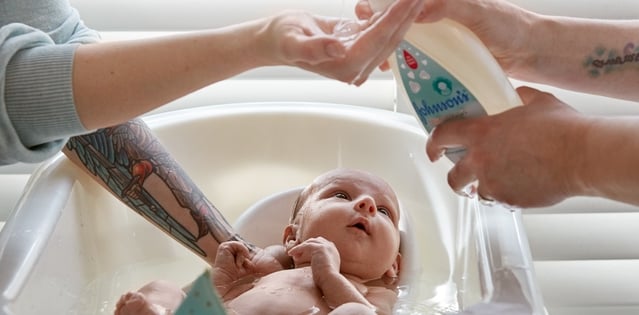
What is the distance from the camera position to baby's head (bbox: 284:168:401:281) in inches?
48.6

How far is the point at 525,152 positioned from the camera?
0.90m

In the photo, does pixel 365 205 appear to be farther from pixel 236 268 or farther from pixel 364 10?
pixel 364 10

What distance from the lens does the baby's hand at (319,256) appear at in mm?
Answer: 1169

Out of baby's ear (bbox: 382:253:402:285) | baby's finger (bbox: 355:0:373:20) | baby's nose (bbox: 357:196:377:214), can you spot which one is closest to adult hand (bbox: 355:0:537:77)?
baby's finger (bbox: 355:0:373:20)

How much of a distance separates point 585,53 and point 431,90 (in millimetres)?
258

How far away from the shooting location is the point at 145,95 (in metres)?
0.98

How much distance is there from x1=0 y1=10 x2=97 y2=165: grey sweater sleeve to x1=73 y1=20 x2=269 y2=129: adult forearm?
14 millimetres

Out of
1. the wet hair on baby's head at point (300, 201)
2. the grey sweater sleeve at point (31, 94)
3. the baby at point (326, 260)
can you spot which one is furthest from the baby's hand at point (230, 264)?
the grey sweater sleeve at point (31, 94)

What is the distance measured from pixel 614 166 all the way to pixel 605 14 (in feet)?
2.83

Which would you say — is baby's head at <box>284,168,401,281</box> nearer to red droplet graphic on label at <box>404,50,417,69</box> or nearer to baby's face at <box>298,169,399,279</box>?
baby's face at <box>298,169,399,279</box>


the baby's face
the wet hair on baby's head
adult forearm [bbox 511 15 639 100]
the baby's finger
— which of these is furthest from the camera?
the wet hair on baby's head

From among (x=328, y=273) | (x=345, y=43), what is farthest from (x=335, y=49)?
(x=328, y=273)

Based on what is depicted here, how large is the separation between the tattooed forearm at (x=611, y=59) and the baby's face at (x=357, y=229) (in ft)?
1.14

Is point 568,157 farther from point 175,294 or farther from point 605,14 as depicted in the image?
point 605,14
